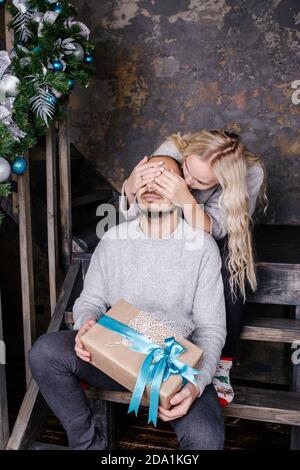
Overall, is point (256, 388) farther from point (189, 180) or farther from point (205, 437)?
point (189, 180)

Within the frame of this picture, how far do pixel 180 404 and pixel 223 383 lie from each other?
492 millimetres

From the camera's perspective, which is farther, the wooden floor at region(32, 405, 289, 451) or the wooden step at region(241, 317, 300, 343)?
the wooden floor at region(32, 405, 289, 451)

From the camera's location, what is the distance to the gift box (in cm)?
128

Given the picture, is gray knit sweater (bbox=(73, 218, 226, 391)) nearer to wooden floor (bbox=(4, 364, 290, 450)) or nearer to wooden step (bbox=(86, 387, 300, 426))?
wooden step (bbox=(86, 387, 300, 426))

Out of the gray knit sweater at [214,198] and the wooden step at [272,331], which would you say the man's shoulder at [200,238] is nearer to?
the gray knit sweater at [214,198]

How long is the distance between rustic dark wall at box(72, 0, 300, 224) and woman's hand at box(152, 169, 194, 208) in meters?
1.58

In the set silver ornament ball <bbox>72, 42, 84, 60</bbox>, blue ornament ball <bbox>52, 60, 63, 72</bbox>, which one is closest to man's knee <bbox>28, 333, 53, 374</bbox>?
blue ornament ball <bbox>52, 60, 63, 72</bbox>

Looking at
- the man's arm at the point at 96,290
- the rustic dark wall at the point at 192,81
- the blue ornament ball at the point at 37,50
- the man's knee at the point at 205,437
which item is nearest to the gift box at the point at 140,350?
the man's knee at the point at 205,437

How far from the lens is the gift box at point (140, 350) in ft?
4.19

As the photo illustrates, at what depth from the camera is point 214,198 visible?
6.36ft

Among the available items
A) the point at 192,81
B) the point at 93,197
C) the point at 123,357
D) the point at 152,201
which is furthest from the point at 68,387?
the point at 192,81

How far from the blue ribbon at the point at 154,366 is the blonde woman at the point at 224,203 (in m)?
0.47
